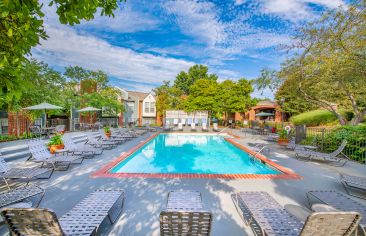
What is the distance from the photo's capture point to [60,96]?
17.3 metres

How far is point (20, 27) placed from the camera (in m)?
2.09

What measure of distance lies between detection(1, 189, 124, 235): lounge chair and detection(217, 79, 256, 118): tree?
79.0 feet

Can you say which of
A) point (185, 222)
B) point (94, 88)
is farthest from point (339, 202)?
point (94, 88)

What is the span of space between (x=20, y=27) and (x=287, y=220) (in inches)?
168

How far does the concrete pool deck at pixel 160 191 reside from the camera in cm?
302

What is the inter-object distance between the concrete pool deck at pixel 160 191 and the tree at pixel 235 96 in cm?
1970

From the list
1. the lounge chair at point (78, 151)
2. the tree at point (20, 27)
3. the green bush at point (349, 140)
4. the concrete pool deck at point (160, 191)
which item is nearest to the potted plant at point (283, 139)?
the green bush at point (349, 140)

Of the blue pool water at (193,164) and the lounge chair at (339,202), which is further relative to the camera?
the blue pool water at (193,164)

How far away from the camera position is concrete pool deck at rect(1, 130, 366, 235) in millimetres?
3021

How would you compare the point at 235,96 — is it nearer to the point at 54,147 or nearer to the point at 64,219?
the point at 54,147

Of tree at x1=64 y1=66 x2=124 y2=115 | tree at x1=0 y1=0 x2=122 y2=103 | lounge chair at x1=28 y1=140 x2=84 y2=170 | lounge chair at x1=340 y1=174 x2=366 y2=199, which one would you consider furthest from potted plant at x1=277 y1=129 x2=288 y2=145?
tree at x1=64 y1=66 x2=124 y2=115

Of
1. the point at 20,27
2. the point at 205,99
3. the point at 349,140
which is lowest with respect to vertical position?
the point at 349,140

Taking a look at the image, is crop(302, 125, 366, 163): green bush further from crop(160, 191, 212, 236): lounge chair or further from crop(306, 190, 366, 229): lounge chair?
crop(160, 191, 212, 236): lounge chair

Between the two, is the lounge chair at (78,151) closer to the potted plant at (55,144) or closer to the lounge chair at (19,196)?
the potted plant at (55,144)
